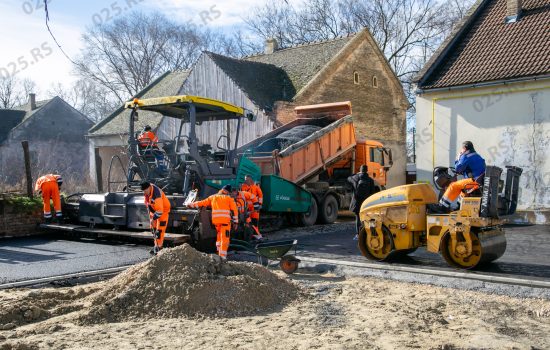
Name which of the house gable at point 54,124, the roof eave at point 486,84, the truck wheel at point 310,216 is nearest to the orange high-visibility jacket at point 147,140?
the truck wheel at point 310,216

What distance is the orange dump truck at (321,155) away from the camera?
14.4 m

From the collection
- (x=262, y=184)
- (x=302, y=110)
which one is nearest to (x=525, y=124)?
(x=302, y=110)

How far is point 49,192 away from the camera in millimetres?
12664

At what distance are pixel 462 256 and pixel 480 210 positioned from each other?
2.47ft

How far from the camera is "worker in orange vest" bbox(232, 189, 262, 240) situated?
35.9 ft

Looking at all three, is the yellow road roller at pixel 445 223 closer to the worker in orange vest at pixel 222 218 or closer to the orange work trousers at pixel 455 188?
the orange work trousers at pixel 455 188

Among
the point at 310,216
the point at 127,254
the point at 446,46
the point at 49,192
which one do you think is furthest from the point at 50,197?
the point at 446,46

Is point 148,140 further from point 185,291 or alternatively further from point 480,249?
point 480,249

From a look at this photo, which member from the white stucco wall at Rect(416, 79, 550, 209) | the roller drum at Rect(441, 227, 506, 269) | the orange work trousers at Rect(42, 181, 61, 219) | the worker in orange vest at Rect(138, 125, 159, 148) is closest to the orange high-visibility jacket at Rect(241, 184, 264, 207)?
the worker in orange vest at Rect(138, 125, 159, 148)

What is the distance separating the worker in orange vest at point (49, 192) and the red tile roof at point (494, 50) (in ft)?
35.6

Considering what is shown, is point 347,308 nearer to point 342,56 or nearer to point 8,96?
point 342,56

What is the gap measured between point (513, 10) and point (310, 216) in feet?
30.3

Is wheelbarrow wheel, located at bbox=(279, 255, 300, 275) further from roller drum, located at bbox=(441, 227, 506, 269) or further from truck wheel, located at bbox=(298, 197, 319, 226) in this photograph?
truck wheel, located at bbox=(298, 197, 319, 226)

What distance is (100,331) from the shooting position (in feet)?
18.5
